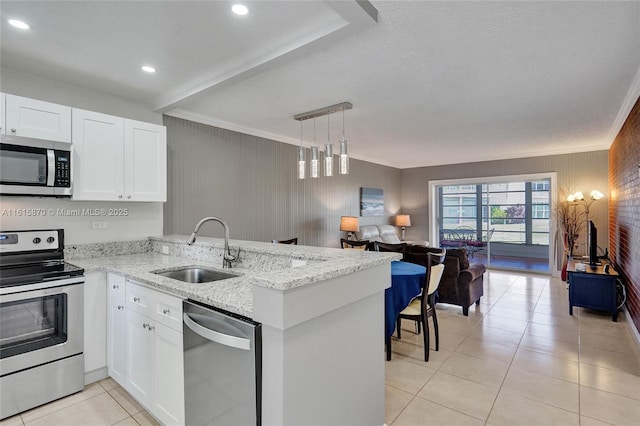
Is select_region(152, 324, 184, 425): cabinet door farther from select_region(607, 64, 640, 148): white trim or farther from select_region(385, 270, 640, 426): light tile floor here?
select_region(607, 64, 640, 148): white trim

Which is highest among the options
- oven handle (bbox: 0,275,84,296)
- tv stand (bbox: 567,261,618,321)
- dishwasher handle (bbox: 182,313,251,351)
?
oven handle (bbox: 0,275,84,296)

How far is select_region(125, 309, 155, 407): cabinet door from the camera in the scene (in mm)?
2049

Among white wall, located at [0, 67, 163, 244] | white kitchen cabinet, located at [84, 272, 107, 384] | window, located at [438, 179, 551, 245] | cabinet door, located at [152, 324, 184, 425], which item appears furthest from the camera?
window, located at [438, 179, 551, 245]

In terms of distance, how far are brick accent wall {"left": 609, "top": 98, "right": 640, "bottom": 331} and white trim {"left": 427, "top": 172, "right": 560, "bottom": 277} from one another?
138 centimetres

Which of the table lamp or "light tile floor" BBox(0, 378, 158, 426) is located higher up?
the table lamp

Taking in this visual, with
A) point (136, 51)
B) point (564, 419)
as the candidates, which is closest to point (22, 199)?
point (136, 51)

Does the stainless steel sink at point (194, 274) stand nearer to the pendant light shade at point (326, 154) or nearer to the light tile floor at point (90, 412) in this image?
the light tile floor at point (90, 412)

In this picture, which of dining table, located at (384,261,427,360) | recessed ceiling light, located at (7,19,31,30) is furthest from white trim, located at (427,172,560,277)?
recessed ceiling light, located at (7,19,31,30)

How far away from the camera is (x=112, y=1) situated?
192cm

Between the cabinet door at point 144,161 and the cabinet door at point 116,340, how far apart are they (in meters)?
1.13

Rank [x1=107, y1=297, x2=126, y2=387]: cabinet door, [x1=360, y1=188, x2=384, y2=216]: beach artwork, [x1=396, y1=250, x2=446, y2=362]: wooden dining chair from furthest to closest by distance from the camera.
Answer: [x1=360, y1=188, x2=384, y2=216]: beach artwork < [x1=396, y1=250, x2=446, y2=362]: wooden dining chair < [x1=107, y1=297, x2=126, y2=387]: cabinet door

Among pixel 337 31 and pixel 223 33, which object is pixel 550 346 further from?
pixel 223 33

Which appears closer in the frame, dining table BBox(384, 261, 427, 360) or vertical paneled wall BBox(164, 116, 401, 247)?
dining table BBox(384, 261, 427, 360)

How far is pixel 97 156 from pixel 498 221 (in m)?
7.93
